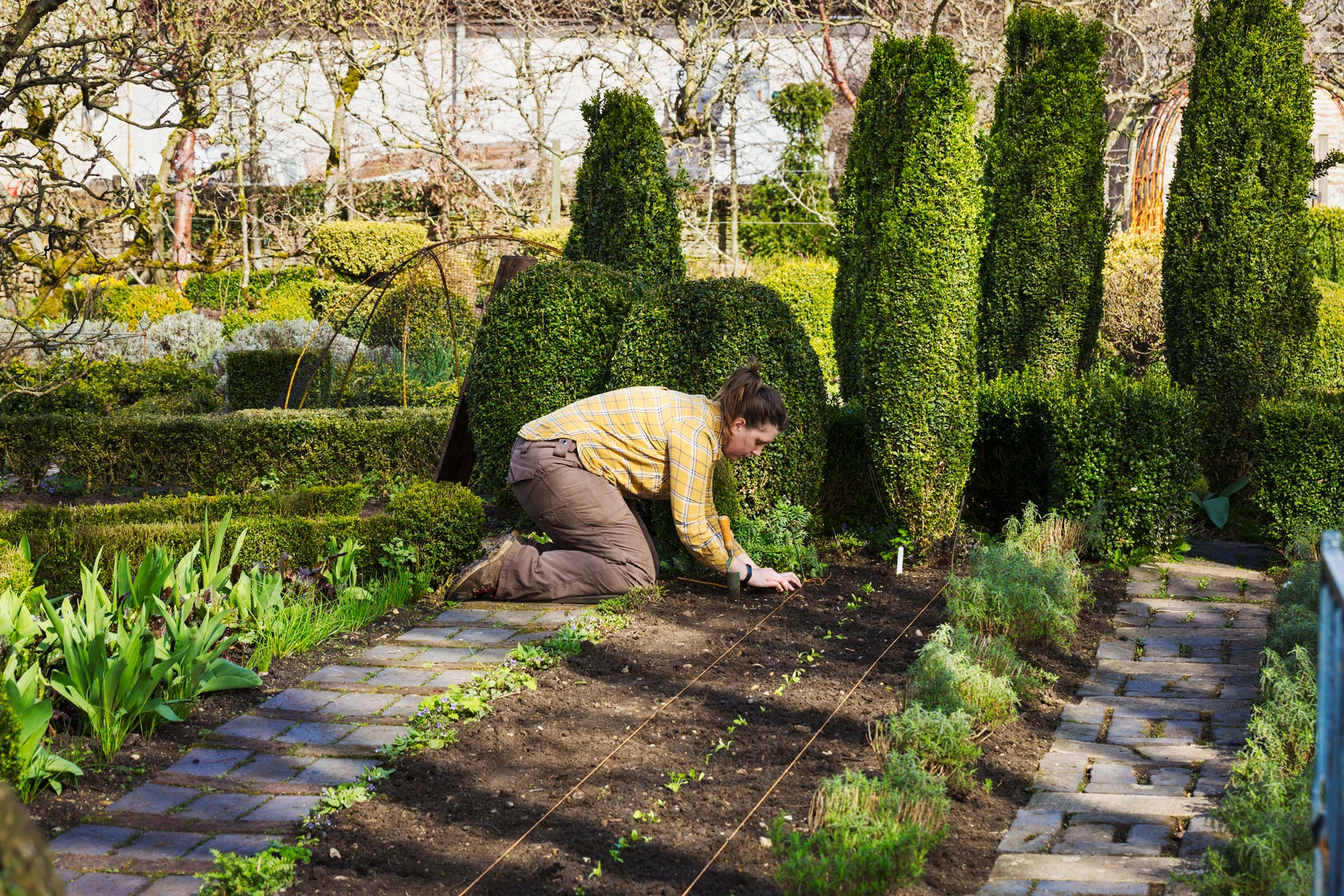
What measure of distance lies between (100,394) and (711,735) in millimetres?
8016

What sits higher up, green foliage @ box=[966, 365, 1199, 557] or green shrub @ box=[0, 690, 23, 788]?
green foliage @ box=[966, 365, 1199, 557]

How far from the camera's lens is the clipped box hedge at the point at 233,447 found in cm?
855

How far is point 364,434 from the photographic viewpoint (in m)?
8.55

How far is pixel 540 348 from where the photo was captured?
21.9 ft

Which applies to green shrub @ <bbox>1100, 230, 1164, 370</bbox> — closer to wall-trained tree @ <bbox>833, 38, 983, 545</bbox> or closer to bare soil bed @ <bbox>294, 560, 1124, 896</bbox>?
wall-trained tree @ <bbox>833, 38, 983, 545</bbox>

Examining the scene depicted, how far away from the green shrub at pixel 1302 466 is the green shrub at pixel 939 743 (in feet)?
11.4

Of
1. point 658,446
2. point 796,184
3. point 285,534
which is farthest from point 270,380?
point 796,184

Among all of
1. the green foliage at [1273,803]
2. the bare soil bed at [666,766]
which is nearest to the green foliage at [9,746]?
the bare soil bed at [666,766]

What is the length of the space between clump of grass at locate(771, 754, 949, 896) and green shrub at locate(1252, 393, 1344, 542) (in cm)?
385

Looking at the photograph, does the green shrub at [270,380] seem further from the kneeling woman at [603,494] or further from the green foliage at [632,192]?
the kneeling woman at [603,494]

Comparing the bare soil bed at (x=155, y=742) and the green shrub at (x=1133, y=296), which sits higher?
the green shrub at (x=1133, y=296)

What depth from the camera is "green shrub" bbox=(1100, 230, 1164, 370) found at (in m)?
11.3

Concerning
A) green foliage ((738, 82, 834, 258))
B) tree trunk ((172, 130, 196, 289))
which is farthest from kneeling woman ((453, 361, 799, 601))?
tree trunk ((172, 130, 196, 289))

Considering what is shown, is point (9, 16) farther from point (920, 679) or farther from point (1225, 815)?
point (1225, 815)
